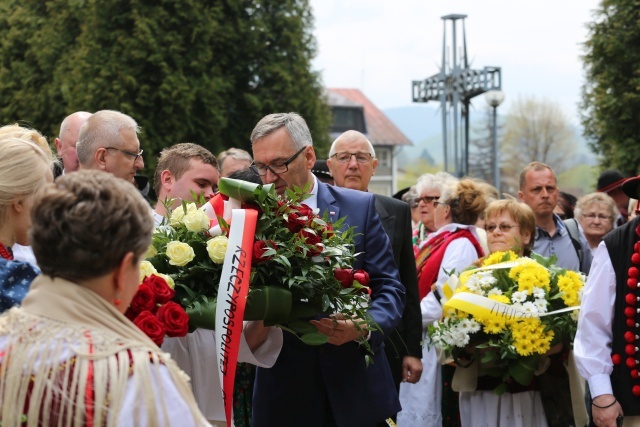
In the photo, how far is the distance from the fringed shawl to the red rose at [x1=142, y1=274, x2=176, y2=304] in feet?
3.61

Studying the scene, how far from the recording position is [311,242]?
423cm

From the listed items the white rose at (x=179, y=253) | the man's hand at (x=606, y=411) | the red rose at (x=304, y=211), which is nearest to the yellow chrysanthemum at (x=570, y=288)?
the man's hand at (x=606, y=411)

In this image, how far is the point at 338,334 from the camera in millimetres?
4430

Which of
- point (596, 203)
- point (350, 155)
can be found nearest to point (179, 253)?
point (350, 155)

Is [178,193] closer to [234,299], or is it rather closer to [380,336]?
[380,336]

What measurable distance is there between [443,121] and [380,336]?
73.5 ft

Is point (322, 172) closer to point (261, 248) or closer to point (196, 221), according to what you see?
point (196, 221)

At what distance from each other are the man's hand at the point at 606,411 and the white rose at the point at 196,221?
232cm

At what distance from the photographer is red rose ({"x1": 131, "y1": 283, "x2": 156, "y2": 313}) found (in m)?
3.66

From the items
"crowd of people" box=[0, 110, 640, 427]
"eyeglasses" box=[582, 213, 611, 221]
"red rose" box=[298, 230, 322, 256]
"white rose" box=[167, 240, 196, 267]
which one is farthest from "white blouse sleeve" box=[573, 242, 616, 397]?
"eyeglasses" box=[582, 213, 611, 221]

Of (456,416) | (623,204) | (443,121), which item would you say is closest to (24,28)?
(443,121)

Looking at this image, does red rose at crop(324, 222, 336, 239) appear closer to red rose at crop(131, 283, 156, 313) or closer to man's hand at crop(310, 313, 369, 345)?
man's hand at crop(310, 313, 369, 345)

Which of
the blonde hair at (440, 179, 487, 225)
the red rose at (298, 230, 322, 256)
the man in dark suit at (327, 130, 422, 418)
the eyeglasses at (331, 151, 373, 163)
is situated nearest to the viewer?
the red rose at (298, 230, 322, 256)

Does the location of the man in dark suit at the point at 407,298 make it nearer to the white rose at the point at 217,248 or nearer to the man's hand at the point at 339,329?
the man's hand at the point at 339,329
